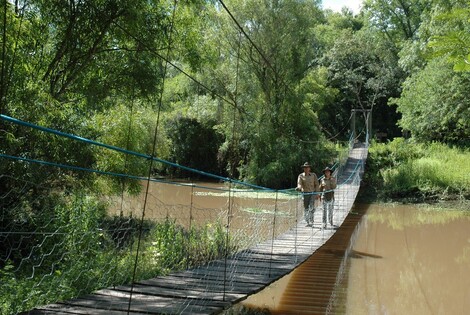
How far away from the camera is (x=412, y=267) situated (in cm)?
629

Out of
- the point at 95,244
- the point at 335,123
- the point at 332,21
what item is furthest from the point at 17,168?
the point at 332,21

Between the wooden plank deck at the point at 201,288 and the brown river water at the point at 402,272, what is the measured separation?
45 cm

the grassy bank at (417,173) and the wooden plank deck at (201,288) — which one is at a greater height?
the grassy bank at (417,173)

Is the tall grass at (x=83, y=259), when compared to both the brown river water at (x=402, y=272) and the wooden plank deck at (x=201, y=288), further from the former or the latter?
the brown river water at (x=402, y=272)

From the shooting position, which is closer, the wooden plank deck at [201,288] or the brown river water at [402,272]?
the wooden plank deck at [201,288]

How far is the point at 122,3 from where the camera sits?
5.41 m

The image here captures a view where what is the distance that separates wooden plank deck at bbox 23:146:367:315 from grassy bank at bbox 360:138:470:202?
8.04 metres

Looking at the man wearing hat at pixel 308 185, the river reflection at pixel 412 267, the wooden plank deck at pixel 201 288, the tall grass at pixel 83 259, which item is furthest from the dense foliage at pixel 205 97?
the river reflection at pixel 412 267

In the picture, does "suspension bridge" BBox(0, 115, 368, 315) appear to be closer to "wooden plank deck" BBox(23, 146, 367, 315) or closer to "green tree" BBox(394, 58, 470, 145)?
"wooden plank deck" BBox(23, 146, 367, 315)

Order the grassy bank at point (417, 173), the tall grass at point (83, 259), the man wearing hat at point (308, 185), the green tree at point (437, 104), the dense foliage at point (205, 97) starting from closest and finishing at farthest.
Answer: the tall grass at point (83, 259)
the dense foliage at point (205, 97)
the man wearing hat at point (308, 185)
the green tree at point (437, 104)
the grassy bank at point (417, 173)

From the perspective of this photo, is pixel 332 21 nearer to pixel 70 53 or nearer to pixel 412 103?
pixel 412 103

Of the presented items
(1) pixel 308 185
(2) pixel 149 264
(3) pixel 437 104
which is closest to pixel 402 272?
(1) pixel 308 185

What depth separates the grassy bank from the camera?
12055mm

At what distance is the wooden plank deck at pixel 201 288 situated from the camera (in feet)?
8.59
